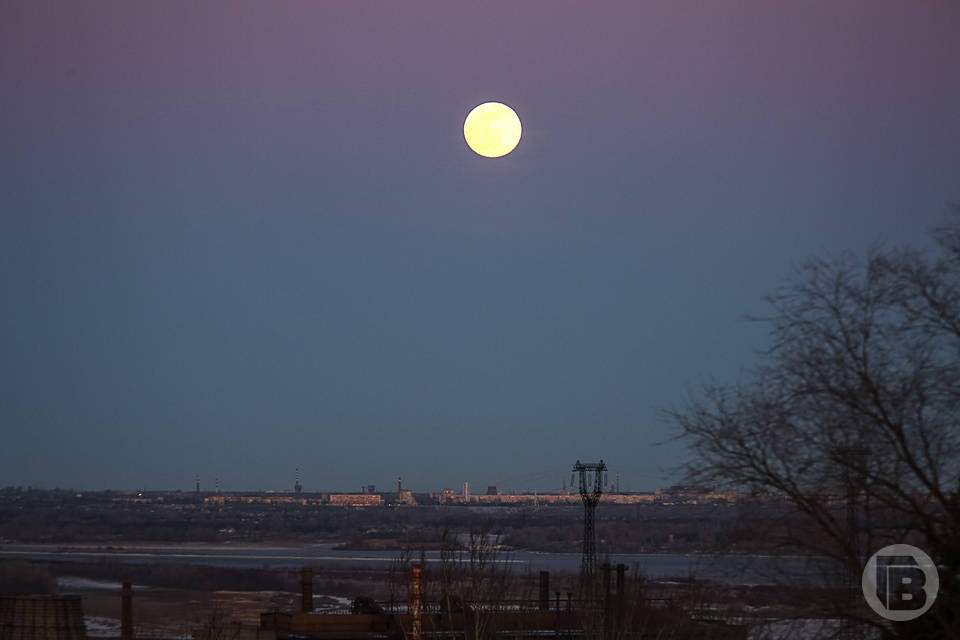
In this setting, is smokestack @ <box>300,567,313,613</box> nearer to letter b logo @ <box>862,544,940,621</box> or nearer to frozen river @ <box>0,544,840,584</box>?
letter b logo @ <box>862,544,940,621</box>

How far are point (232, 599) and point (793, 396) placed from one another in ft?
217

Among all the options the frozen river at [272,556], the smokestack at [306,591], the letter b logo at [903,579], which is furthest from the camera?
the frozen river at [272,556]

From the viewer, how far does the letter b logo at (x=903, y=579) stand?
12.9 metres

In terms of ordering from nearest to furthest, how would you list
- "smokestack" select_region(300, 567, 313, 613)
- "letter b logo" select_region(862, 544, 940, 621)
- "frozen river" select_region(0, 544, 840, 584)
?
"letter b logo" select_region(862, 544, 940, 621) < "smokestack" select_region(300, 567, 313, 613) < "frozen river" select_region(0, 544, 840, 584)

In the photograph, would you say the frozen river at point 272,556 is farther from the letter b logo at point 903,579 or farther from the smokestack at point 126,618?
the letter b logo at point 903,579

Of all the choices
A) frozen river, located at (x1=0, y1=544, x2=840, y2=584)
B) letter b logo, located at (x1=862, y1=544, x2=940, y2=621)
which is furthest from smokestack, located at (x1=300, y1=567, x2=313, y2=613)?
frozen river, located at (x1=0, y1=544, x2=840, y2=584)

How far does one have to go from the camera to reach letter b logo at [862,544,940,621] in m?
12.9

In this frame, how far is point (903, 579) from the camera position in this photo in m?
13.0

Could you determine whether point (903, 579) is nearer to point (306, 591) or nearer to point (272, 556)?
point (306, 591)

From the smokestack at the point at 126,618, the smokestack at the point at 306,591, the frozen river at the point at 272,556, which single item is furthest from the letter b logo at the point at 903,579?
the frozen river at the point at 272,556

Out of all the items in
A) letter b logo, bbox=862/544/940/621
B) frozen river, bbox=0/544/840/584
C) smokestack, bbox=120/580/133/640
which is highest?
letter b logo, bbox=862/544/940/621

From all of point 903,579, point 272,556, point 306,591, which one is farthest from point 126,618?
point 272,556

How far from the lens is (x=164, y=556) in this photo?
123438 mm

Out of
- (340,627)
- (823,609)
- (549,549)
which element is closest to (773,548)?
(823,609)
